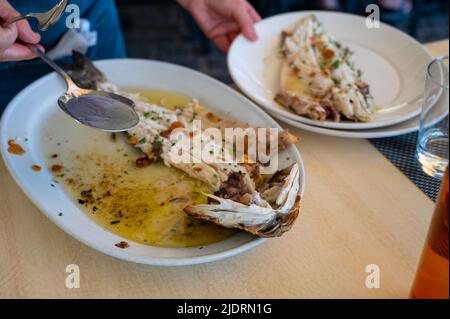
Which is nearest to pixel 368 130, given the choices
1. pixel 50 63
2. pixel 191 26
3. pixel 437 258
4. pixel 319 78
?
pixel 319 78

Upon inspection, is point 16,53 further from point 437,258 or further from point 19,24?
point 437,258

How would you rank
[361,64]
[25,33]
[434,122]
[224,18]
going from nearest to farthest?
[434,122], [25,33], [361,64], [224,18]

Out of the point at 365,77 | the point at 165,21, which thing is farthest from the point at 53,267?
the point at 165,21

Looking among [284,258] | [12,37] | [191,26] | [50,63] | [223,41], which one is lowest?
[191,26]

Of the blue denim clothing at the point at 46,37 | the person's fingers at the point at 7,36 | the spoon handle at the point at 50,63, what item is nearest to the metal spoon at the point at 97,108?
the spoon handle at the point at 50,63

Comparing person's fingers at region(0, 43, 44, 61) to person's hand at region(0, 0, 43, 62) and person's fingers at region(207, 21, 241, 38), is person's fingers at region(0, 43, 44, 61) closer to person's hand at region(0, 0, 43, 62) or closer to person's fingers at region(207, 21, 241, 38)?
person's hand at region(0, 0, 43, 62)

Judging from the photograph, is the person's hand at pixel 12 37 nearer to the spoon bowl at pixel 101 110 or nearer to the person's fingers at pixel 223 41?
the spoon bowl at pixel 101 110
